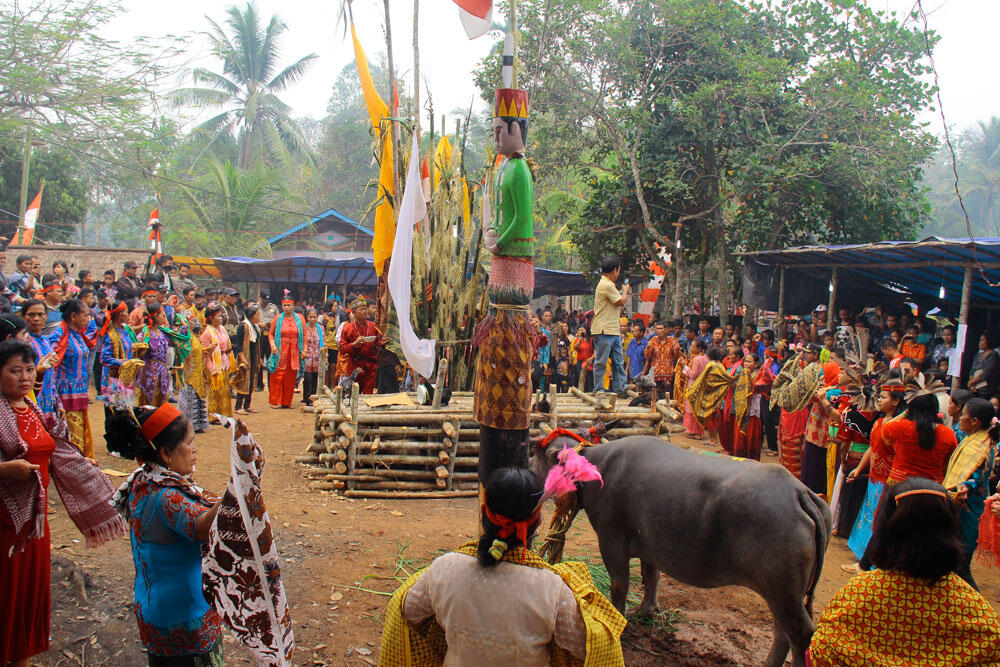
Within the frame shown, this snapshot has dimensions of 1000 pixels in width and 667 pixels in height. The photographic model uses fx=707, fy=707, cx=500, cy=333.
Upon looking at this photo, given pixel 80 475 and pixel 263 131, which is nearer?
pixel 80 475

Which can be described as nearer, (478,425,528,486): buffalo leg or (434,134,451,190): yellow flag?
(478,425,528,486): buffalo leg

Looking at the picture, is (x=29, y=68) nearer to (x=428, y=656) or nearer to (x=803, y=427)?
(x=803, y=427)

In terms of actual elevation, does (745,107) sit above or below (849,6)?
below

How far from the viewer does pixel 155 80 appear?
21.5 m

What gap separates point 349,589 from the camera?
206 inches

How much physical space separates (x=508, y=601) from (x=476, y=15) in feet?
14.4

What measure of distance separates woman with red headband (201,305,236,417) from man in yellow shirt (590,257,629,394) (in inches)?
208

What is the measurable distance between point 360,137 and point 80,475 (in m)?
38.0

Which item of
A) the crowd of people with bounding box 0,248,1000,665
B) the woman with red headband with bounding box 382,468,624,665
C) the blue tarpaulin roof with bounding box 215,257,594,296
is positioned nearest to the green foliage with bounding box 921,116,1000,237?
the blue tarpaulin roof with bounding box 215,257,594,296

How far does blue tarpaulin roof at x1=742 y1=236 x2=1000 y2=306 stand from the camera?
9.41 m

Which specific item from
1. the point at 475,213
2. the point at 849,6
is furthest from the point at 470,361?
the point at 849,6

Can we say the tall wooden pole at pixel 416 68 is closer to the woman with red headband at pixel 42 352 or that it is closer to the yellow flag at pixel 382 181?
the yellow flag at pixel 382 181

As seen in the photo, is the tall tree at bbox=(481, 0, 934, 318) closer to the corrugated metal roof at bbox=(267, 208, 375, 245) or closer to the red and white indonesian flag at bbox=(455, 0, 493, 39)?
the red and white indonesian flag at bbox=(455, 0, 493, 39)

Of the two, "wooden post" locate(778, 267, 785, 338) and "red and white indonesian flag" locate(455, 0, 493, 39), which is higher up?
"red and white indonesian flag" locate(455, 0, 493, 39)
